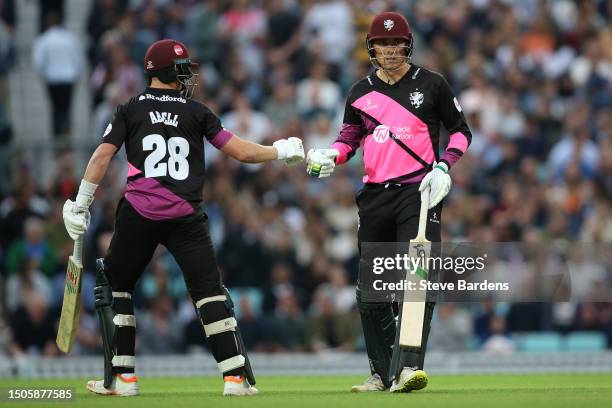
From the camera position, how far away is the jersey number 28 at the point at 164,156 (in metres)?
10.1

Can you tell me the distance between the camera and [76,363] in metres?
15.4

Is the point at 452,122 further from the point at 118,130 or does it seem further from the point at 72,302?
the point at 72,302

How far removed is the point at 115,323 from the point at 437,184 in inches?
101

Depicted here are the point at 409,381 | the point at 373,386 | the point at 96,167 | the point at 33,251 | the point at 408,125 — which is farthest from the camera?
the point at 33,251

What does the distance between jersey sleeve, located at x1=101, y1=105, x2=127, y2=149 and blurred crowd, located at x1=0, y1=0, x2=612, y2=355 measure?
697 cm

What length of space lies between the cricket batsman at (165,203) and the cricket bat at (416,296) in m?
1.18

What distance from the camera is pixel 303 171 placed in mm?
19250

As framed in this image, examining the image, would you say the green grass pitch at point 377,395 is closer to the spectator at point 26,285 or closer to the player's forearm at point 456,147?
the player's forearm at point 456,147

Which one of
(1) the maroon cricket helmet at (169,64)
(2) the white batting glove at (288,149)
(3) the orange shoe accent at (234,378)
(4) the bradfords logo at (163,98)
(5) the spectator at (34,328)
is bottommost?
(5) the spectator at (34,328)

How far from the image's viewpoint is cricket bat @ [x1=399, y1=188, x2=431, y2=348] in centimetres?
998

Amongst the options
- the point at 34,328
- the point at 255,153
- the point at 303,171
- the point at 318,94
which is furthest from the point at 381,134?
the point at 318,94

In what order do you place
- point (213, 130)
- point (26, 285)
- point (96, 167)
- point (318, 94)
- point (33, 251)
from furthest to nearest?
point (318, 94) → point (33, 251) → point (26, 285) → point (213, 130) → point (96, 167)

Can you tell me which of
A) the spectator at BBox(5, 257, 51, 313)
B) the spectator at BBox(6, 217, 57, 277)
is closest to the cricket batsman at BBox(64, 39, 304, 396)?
the spectator at BBox(5, 257, 51, 313)

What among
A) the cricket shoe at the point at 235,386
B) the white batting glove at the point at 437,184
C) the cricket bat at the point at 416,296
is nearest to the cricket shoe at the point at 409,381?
the cricket bat at the point at 416,296
